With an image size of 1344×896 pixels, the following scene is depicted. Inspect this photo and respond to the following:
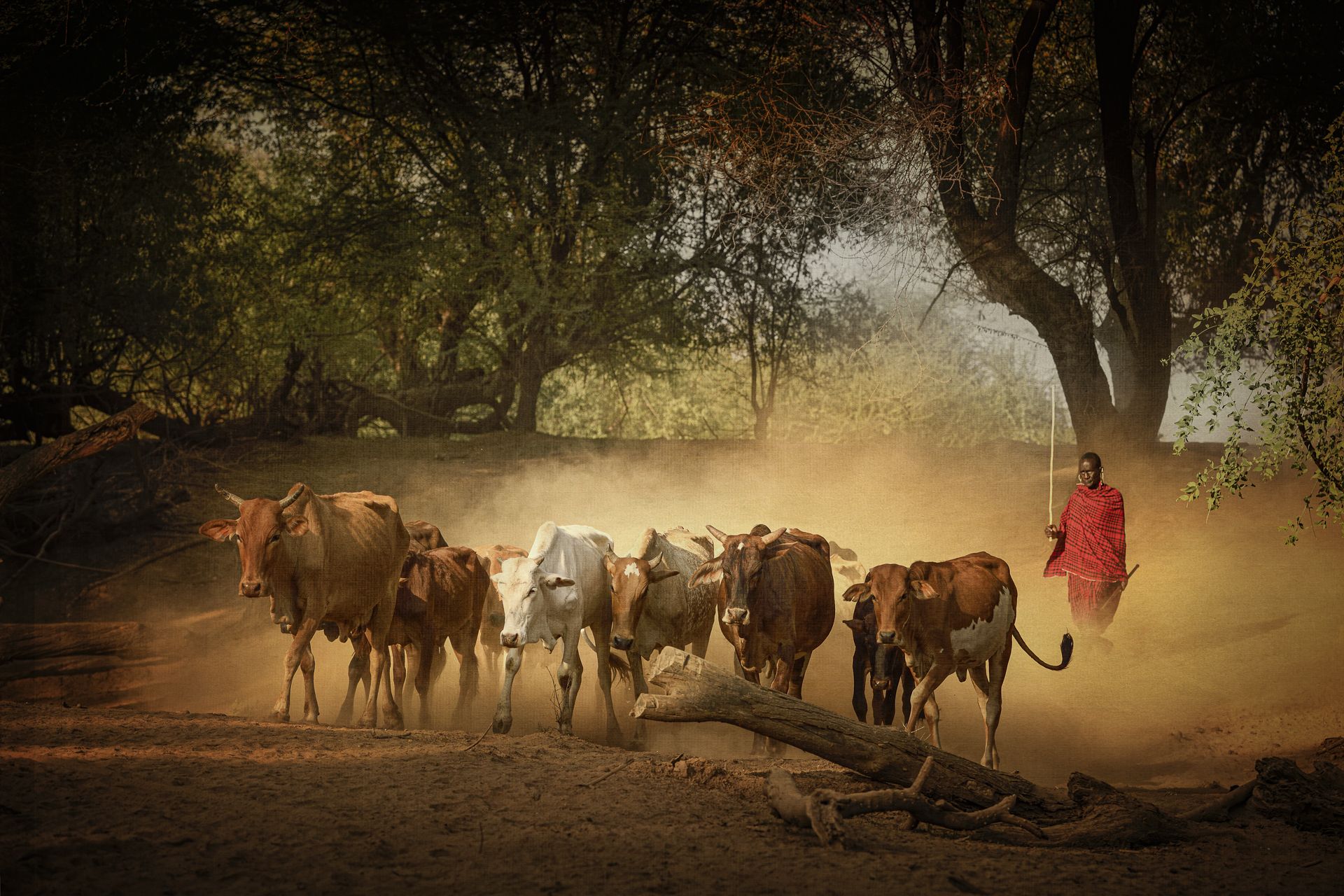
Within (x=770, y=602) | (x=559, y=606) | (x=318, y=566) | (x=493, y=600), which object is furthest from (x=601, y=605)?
(x=318, y=566)

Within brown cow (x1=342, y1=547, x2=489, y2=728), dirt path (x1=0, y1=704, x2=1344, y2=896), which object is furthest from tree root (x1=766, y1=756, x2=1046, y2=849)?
brown cow (x1=342, y1=547, x2=489, y2=728)

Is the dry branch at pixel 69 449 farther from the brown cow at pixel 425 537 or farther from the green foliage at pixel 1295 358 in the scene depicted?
the green foliage at pixel 1295 358

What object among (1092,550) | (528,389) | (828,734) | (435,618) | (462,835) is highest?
(528,389)

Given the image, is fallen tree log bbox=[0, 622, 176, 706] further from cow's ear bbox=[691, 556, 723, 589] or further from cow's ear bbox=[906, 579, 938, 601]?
cow's ear bbox=[906, 579, 938, 601]

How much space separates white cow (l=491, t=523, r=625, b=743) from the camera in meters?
9.41

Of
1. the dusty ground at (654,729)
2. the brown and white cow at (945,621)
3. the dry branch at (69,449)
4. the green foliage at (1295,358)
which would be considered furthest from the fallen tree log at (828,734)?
the dry branch at (69,449)

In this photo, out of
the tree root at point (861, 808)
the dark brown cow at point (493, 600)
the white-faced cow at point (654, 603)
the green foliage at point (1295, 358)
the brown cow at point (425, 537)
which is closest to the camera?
the tree root at point (861, 808)

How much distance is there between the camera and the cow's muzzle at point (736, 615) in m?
9.18

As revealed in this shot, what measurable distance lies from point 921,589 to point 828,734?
106 inches

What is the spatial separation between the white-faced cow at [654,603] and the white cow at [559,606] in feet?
0.85

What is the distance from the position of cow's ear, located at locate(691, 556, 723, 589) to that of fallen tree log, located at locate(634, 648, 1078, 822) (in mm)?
2870

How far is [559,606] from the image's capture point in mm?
9812

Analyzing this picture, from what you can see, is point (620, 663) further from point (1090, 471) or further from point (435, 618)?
point (1090, 471)

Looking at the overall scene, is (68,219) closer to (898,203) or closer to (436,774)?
(898,203)
